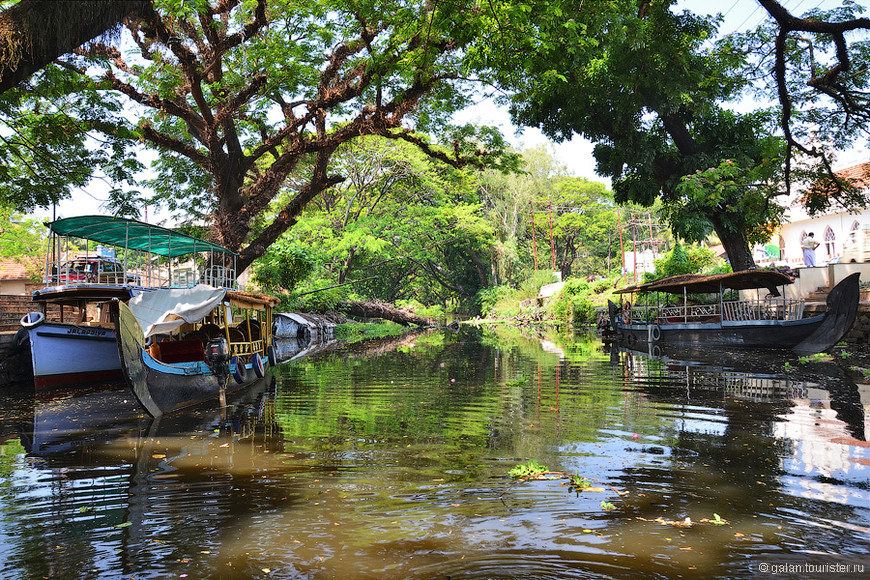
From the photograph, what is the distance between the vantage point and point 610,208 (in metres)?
58.7

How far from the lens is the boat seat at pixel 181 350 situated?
530 inches

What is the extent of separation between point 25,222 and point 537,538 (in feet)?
135

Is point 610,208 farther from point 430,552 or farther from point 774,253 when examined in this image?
point 430,552

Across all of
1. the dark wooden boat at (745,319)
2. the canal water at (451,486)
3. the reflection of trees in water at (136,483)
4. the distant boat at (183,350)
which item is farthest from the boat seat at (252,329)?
the dark wooden boat at (745,319)

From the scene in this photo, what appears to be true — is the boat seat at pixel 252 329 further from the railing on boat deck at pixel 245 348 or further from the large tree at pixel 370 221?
the large tree at pixel 370 221

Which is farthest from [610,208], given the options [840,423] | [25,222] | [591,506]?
[591,506]

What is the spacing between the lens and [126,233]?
14.1 metres

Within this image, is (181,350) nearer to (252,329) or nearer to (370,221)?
(252,329)

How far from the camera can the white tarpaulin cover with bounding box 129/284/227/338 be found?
12250 millimetres

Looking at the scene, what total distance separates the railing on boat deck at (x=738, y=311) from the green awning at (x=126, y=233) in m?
17.0

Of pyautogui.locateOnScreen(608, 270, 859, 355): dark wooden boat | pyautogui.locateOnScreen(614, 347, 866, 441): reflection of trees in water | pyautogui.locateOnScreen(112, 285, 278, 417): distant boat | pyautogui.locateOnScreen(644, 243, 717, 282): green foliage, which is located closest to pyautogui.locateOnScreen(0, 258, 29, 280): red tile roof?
pyautogui.locateOnScreen(112, 285, 278, 417): distant boat

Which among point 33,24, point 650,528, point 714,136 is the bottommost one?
point 650,528

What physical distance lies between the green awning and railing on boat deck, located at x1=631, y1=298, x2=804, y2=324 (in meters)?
17.0

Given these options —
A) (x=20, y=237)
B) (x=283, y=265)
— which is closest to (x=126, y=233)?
(x=283, y=265)
